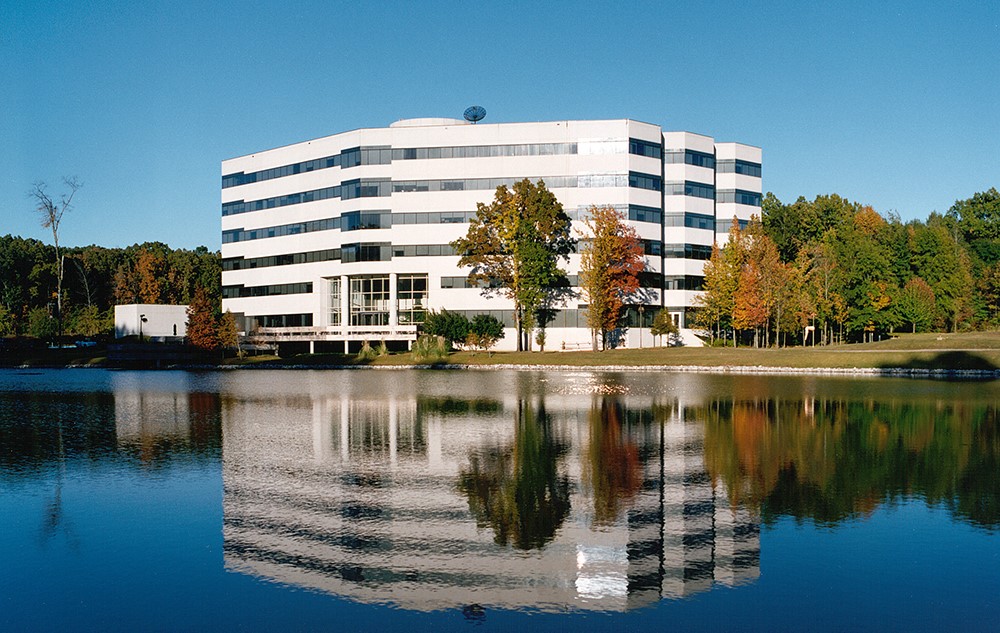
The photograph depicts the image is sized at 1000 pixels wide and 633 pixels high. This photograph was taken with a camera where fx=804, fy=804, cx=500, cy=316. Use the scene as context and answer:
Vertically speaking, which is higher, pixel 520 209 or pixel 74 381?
pixel 520 209

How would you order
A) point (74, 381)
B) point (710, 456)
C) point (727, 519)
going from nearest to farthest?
1. point (727, 519)
2. point (710, 456)
3. point (74, 381)

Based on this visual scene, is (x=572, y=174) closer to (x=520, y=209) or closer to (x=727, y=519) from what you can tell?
(x=520, y=209)

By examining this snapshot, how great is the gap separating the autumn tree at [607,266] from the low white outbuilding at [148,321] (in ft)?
187

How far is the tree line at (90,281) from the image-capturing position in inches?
5241

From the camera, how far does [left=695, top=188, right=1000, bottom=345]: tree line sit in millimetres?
82000

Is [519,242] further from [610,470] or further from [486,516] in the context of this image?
[486,516]

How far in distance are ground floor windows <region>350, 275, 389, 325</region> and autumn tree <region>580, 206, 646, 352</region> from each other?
23928mm

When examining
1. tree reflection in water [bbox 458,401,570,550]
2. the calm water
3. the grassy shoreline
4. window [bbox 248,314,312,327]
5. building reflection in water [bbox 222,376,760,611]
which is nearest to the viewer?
the calm water

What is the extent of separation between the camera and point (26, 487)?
17391 millimetres

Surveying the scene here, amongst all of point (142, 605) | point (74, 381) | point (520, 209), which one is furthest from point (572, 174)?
point (142, 605)

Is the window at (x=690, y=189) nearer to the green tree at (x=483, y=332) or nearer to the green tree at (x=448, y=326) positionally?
the green tree at (x=483, y=332)

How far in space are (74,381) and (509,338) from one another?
44.2 m

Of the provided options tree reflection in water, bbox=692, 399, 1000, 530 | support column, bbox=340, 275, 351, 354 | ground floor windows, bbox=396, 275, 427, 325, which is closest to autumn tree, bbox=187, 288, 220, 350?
support column, bbox=340, 275, 351, 354

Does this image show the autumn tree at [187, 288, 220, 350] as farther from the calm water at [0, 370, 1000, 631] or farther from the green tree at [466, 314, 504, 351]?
the calm water at [0, 370, 1000, 631]
